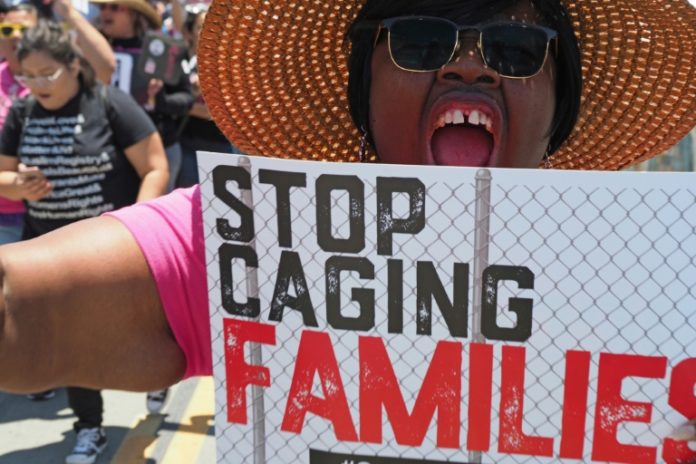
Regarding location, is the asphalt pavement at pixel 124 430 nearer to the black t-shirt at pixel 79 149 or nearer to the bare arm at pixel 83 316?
the black t-shirt at pixel 79 149

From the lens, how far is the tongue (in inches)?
58.2

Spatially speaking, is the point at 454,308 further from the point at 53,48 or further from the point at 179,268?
the point at 53,48

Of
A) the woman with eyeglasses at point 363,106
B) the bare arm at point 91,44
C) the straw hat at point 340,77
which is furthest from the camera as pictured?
the bare arm at point 91,44

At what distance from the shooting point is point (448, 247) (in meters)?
1.31

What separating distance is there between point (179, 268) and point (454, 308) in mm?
465

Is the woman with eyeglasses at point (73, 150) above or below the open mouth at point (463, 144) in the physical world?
below

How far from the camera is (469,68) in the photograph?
4.76 ft

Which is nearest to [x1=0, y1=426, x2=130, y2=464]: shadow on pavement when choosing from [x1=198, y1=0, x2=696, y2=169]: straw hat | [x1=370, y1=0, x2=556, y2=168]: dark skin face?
[x1=198, y1=0, x2=696, y2=169]: straw hat

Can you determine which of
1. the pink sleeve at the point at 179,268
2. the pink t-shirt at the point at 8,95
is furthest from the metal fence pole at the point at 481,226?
the pink t-shirt at the point at 8,95

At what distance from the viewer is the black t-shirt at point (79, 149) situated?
3.67 metres

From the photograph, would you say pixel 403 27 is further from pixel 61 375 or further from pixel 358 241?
pixel 61 375

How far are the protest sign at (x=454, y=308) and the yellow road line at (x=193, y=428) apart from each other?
7.98ft

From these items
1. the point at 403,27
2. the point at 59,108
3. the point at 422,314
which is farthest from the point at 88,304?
the point at 59,108

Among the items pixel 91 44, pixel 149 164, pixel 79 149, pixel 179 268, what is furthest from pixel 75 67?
pixel 179 268
